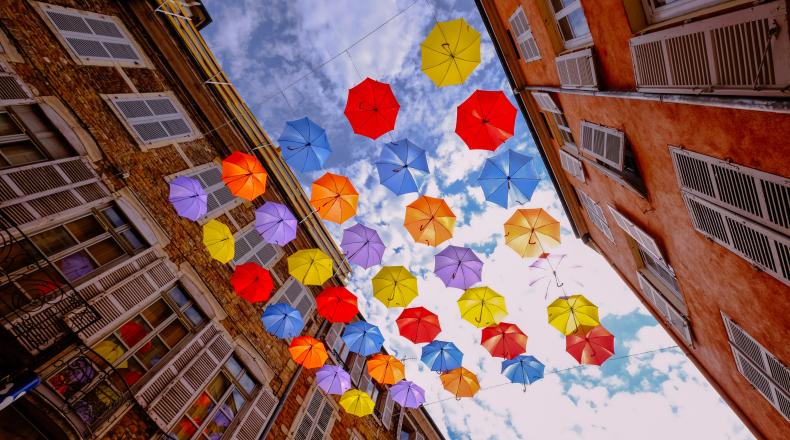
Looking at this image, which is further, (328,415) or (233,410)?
(328,415)

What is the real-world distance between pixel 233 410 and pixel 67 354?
12.7 ft

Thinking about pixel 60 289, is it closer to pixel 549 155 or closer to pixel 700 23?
pixel 700 23

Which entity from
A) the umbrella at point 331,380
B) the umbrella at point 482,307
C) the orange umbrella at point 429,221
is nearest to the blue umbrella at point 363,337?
the umbrella at point 331,380

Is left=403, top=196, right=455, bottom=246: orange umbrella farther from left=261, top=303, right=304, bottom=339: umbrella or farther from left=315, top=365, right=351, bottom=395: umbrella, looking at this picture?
left=315, top=365, right=351, bottom=395: umbrella

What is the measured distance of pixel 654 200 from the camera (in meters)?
6.37

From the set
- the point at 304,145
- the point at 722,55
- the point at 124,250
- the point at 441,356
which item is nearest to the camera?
the point at 722,55

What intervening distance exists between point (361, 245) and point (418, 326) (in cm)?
315

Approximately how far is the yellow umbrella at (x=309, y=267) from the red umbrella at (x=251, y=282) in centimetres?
92

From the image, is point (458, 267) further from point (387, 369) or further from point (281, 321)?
point (281, 321)

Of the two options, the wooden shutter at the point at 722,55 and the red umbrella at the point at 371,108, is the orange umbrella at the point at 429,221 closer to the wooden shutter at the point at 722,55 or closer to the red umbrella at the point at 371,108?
the red umbrella at the point at 371,108

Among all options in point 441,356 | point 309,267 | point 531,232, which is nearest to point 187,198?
point 309,267

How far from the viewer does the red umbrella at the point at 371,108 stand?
29.8 feet

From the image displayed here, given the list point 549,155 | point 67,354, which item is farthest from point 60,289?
point 549,155

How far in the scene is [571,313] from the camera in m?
10.6
